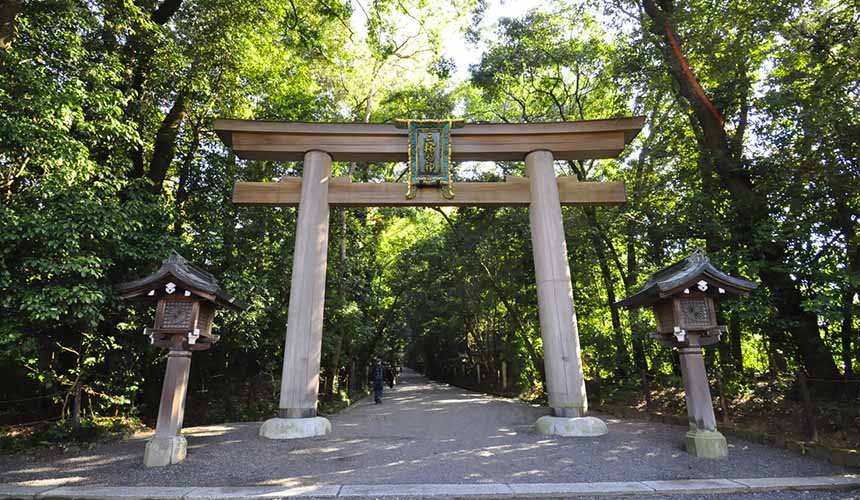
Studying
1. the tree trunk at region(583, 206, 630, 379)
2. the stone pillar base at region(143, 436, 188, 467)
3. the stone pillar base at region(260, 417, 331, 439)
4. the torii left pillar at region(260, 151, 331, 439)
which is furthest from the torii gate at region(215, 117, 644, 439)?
the tree trunk at region(583, 206, 630, 379)

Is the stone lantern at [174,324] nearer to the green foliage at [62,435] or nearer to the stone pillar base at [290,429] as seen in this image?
the stone pillar base at [290,429]

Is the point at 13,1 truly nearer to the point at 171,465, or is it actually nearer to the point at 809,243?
the point at 171,465

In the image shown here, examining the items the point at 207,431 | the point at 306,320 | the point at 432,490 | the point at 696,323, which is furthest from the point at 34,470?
the point at 696,323

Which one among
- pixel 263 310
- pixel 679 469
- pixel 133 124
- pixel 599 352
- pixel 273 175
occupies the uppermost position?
pixel 273 175

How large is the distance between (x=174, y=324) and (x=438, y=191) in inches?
195

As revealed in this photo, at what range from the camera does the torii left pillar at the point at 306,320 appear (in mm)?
7066

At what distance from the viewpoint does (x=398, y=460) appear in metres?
5.73

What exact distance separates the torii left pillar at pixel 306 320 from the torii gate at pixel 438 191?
0.02 meters

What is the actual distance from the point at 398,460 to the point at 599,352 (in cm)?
759

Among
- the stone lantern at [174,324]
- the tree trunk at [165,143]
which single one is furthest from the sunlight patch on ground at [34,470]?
the tree trunk at [165,143]

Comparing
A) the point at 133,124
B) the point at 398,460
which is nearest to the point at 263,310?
the point at 133,124

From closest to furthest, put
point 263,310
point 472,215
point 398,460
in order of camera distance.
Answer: point 398,460 → point 263,310 → point 472,215

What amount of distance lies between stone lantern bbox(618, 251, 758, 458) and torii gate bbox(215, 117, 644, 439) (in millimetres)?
1871

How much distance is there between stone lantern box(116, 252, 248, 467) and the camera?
5654 millimetres
